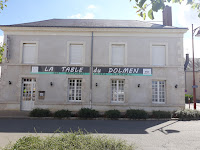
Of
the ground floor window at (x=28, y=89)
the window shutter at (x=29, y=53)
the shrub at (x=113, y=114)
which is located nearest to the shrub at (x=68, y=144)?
the shrub at (x=113, y=114)

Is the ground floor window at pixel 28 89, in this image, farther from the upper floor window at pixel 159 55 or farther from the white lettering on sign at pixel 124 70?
the upper floor window at pixel 159 55

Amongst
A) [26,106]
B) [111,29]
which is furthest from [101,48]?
[26,106]

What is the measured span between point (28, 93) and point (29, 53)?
2981mm

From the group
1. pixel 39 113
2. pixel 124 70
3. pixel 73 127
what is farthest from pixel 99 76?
pixel 73 127

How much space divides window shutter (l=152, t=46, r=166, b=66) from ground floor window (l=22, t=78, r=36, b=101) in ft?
29.6

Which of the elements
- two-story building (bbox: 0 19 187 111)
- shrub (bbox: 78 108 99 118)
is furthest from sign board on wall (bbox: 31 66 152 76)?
shrub (bbox: 78 108 99 118)

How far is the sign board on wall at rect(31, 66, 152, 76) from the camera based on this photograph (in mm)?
12344

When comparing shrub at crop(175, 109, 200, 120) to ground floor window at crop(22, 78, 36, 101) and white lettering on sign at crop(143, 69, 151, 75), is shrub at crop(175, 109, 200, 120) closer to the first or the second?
white lettering on sign at crop(143, 69, 151, 75)

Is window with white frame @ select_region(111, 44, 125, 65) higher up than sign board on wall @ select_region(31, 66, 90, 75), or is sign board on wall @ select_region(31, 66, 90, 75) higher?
window with white frame @ select_region(111, 44, 125, 65)

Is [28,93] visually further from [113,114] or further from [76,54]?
[113,114]

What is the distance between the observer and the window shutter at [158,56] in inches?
496

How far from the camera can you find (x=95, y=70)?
12.4 metres

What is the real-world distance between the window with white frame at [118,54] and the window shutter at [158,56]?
7.51 feet

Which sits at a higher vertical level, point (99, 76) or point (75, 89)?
point (99, 76)
